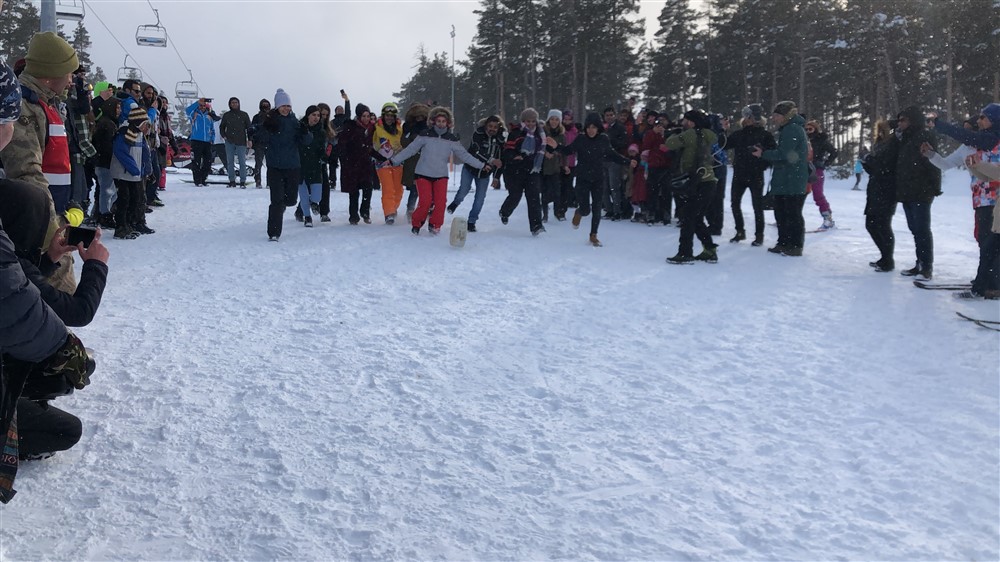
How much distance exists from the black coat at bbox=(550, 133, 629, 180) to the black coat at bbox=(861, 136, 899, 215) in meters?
3.25

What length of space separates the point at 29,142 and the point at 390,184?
6.47 meters

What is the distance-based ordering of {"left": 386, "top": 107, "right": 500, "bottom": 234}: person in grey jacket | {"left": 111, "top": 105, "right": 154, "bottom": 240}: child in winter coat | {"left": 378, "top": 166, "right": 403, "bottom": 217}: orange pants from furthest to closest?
{"left": 378, "top": 166, "right": 403, "bottom": 217}: orange pants
{"left": 386, "top": 107, "right": 500, "bottom": 234}: person in grey jacket
{"left": 111, "top": 105, "right": 154, "bottom": 240}: child in winter coat

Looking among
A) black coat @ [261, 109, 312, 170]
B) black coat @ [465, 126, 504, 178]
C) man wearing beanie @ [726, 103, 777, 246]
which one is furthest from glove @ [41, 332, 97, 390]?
man wearing beanie @ [726, 103, 777, 246]

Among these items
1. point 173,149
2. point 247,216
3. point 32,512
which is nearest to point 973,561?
point 32,512

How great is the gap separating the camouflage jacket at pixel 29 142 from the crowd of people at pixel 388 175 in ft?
0.04

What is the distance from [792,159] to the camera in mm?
8992

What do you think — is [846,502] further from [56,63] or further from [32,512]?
[56,63]

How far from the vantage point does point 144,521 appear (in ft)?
9.05

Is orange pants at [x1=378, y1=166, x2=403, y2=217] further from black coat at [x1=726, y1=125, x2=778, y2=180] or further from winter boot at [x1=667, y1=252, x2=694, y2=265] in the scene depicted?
black coat at [x1=726, y1=125, x2=778, y2=180]

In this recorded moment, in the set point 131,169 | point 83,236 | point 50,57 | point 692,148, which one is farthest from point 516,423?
point 131,169

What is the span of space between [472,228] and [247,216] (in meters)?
3.83

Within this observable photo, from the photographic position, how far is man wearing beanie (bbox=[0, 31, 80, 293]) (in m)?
4.55

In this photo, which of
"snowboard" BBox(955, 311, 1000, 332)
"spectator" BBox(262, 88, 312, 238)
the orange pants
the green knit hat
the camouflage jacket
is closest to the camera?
the green knit hat

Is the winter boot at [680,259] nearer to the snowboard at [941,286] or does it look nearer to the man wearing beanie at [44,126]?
the snowboard at [941,286]
